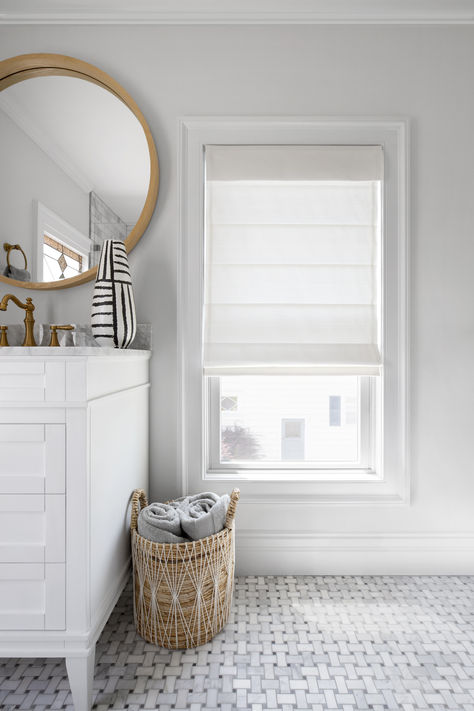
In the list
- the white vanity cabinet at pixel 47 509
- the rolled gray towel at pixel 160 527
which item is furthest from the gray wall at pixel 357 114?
the white vanity cabinet at pixel 47 509

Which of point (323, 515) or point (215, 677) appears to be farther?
point (323, 515)

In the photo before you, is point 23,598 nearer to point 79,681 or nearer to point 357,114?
point 79,681

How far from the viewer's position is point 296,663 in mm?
1300

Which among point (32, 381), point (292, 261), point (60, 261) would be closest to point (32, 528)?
point (32, 381)

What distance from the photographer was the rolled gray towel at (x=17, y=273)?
1793 millimetres

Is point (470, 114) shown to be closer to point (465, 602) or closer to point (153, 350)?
point (153, 350)

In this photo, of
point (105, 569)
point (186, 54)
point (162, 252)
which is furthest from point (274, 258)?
point (105, 569)

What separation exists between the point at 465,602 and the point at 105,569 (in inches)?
51.7

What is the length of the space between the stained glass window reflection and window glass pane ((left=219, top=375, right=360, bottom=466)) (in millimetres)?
793

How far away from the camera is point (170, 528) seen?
54.9 inches

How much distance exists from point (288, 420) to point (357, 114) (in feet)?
4.32

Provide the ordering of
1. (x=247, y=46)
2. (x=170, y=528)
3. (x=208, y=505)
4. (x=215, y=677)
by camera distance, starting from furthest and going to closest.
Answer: (x=247, y=46) < (x=208, y=505) < (x=170, y=528) < (x=215, y=677)

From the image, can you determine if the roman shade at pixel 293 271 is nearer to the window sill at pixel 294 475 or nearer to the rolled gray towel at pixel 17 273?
the window sill at pixel 294 475

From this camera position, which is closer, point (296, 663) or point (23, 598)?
point (23, 598)
